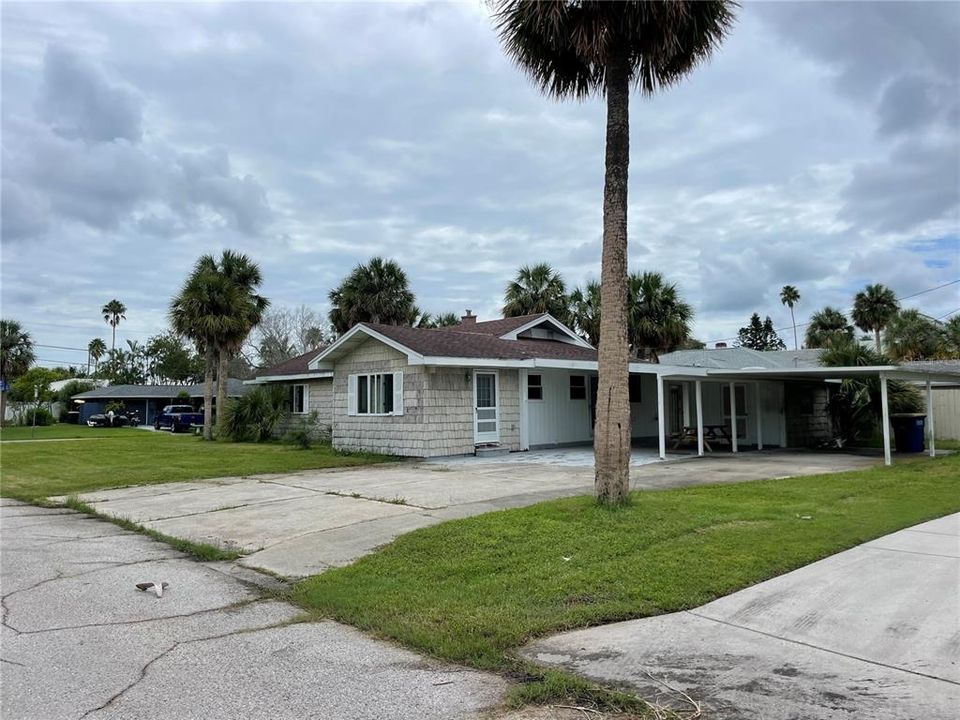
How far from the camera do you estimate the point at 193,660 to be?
4.61 metres

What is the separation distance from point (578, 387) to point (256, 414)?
42.6ft

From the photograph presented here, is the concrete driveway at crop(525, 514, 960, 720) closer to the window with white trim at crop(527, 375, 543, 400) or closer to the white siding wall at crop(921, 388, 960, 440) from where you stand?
the window with white trim at crop(527, 375, 543, 400)

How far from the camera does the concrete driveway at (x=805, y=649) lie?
3.79m

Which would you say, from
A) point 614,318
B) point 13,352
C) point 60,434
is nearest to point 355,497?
point 614,318

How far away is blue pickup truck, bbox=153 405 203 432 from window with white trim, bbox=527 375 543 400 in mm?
28173

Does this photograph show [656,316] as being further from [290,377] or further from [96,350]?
[96,350]

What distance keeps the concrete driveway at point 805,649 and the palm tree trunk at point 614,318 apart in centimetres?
266

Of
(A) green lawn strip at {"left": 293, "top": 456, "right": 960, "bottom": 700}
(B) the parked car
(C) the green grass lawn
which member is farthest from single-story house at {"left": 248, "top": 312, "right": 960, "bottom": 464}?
(B) the parked car

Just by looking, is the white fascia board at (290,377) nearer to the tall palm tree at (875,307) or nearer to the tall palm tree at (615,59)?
the tall palm tree at (615,59)

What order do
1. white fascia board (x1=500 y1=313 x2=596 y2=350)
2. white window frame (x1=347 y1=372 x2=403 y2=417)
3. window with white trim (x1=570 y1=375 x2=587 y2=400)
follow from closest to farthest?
1. white window frame (x1=347 y1=372 x2=403 y2=417)
2. window with white trim (x1=570 y1=375 x2=587 y2=400)
3. white fascia board (x1=500 y1=313 x2=596 y2=350)

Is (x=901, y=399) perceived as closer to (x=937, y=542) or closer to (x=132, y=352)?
(x=937, y=542)

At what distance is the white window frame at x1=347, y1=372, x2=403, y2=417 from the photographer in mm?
18941

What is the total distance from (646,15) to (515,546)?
249 inches

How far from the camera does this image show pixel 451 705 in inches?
151
